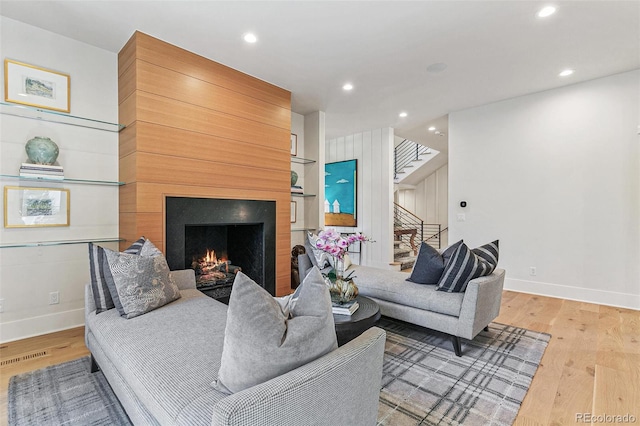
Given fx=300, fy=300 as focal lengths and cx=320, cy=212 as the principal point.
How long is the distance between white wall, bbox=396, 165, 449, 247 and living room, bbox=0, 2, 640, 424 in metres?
4.75

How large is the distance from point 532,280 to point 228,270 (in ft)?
13.8

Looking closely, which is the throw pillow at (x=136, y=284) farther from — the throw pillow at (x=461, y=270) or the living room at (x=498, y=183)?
the throw pillow at (x=461, y=270)

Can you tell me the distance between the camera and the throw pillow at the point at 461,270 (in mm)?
2422

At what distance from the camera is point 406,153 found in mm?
9461

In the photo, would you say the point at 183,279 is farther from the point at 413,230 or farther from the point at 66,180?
the point at 413,230

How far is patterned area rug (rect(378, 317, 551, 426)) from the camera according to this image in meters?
1.69

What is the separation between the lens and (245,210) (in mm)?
3537

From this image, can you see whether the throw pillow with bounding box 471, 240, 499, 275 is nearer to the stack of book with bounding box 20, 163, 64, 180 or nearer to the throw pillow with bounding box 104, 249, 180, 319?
the throw pillow with bounding box 104, 249, 180, 319

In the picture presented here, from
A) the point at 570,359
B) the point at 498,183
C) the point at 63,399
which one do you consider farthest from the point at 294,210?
the point at 570,359

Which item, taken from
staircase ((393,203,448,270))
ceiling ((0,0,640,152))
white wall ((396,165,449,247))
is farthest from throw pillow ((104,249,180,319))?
white wall ((396,165,449,247))

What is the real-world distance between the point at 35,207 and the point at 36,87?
1.08m

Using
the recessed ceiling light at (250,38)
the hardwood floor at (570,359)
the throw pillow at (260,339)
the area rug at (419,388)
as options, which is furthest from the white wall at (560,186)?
the throw pillow at (260,339)

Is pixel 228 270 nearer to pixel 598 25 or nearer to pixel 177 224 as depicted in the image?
pixel 177 224
